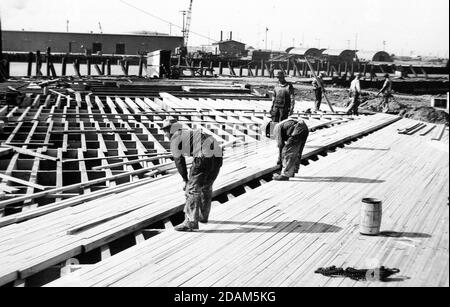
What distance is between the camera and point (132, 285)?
516cm

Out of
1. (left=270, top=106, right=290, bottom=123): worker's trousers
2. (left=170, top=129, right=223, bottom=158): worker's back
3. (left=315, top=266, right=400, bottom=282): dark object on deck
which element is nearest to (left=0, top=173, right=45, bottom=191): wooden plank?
(left=170, top=129, right=223, bottom=158): worker's back

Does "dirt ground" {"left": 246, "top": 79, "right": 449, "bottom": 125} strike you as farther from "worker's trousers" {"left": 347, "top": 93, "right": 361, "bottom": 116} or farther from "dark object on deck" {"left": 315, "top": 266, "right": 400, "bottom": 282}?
"dark object on deck" {"left": 315, "top": 266, "right": 400, "bottom": 282}

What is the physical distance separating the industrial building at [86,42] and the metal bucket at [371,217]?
65941 millimetres

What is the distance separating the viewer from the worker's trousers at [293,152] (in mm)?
9602

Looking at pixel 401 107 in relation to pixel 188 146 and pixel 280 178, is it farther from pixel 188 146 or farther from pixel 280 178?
pixel 188 146

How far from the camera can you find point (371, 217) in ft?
21.8

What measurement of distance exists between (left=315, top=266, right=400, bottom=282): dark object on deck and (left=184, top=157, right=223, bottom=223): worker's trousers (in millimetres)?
1838

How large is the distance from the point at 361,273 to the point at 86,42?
7078cm

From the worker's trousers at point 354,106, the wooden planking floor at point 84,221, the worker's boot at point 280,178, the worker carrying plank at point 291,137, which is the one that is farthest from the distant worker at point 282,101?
the worker's trousers at point 354,106

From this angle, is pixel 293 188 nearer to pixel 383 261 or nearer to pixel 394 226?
pixel 394 226

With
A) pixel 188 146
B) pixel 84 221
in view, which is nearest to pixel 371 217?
pixel 188 146

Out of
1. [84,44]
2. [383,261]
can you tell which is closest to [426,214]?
[383,261]

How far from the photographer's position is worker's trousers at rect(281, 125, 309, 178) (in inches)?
378
